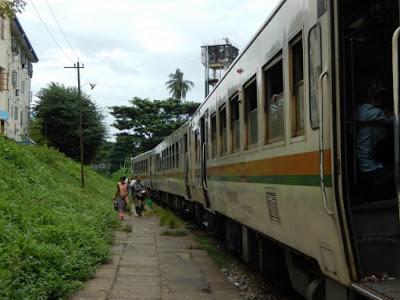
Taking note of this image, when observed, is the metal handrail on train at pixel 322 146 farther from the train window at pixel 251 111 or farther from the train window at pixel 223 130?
the train window at pixel 223 130

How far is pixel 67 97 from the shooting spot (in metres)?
45.0

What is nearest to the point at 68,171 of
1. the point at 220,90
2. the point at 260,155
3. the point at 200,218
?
the point at 200,218

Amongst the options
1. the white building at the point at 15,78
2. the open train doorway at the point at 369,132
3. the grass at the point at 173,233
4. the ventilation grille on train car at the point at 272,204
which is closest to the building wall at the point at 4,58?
the white building at the point at 15,78

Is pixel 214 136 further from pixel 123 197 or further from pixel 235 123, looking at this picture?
pixel 123 197

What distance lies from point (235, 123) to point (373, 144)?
13.3 feet

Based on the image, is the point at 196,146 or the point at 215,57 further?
the point at 215,57

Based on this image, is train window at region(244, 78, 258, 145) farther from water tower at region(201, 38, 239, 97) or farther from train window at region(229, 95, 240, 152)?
water tower at region(201, 38, 239, 97)

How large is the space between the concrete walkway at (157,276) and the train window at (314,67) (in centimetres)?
369

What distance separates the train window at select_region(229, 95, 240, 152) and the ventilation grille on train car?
6.46ft

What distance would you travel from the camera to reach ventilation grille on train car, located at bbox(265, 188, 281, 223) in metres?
5.77

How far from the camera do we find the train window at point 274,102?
5.70 metres

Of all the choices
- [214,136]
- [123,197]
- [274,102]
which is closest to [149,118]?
[123,197]

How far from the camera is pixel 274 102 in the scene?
19.7 ft

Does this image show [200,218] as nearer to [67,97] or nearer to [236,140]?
[236,140]
